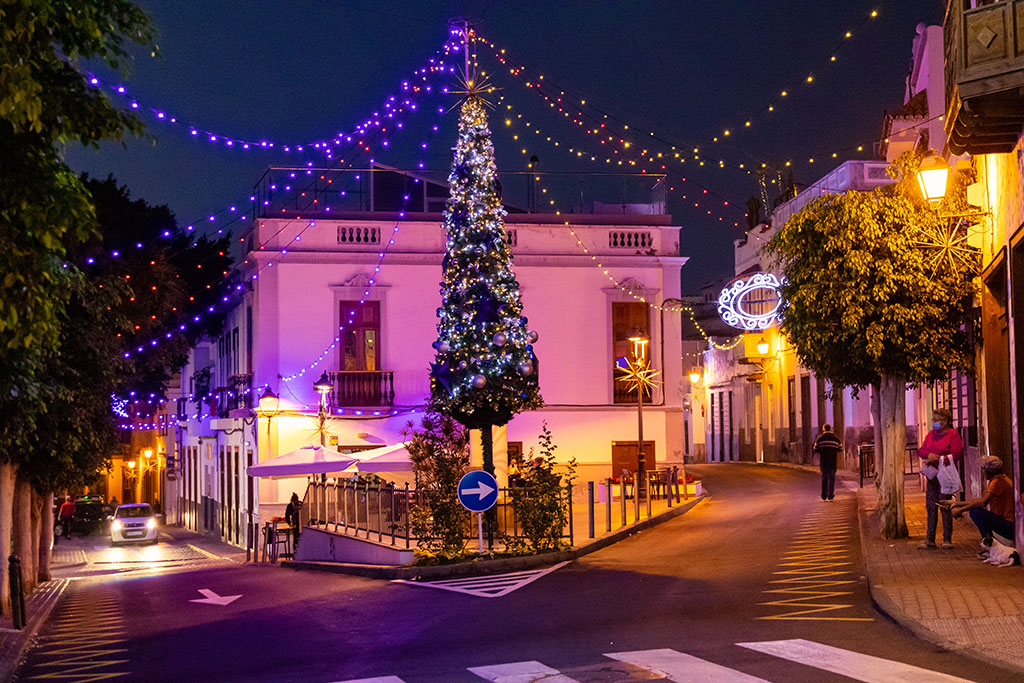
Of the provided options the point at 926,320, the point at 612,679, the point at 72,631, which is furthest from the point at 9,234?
the point at 926,320

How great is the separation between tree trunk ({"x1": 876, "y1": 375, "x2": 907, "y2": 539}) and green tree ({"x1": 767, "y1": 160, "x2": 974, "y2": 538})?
1 cm

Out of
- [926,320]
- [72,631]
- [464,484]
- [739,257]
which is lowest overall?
[72,631]

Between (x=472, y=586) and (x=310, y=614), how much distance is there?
2897 mm

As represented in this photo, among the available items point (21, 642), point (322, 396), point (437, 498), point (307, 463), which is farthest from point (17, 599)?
point (322, 396)

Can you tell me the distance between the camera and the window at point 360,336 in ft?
114

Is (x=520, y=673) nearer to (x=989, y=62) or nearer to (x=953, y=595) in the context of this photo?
(x=953, y=595)

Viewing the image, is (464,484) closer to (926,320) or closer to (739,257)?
(926,320)

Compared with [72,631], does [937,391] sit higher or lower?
higher

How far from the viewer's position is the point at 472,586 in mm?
16969

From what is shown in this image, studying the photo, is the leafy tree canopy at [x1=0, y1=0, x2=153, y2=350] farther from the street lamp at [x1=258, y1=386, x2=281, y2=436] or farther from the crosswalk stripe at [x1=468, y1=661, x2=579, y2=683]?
the street lamp at [x1=258, y1=386, x2=281, y2=436]

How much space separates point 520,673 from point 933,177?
9770 millimetres

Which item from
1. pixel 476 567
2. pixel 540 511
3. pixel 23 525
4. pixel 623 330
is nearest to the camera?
pixel 476 567

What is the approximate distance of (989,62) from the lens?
12.5 metres

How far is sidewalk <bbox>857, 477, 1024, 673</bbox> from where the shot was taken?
9688 millimetres
